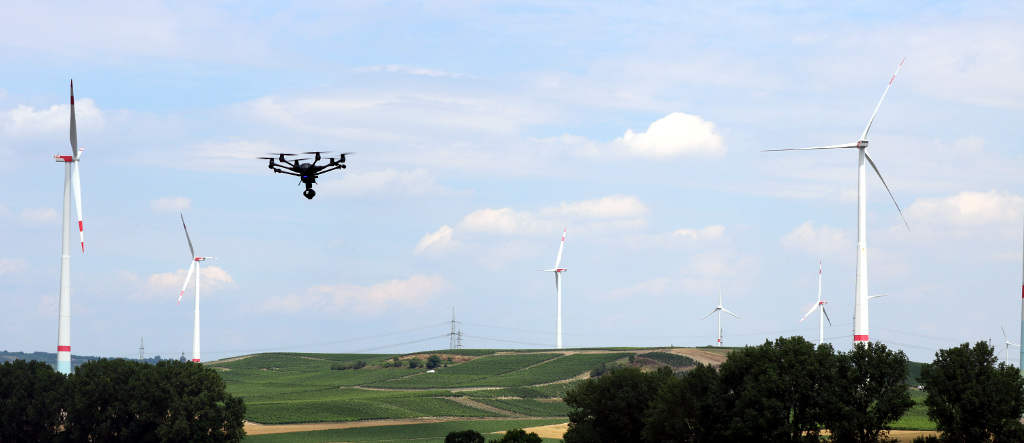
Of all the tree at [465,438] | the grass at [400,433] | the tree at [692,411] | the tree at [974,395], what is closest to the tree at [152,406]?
the grass at [400,433]

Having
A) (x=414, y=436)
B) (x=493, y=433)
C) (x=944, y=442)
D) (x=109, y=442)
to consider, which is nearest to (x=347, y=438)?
(x=414, y=436)

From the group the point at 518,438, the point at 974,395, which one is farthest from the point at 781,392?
the point at 518,438

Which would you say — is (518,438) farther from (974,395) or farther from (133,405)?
(133,405)

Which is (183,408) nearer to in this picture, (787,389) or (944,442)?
(787,389)

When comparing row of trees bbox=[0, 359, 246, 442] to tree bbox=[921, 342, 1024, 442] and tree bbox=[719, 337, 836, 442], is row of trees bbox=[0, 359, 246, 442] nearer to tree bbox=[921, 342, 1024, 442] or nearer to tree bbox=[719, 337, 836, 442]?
tree bbox=[719, 337, 836, 442]

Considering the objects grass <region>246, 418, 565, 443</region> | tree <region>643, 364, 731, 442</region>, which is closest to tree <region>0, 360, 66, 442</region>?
grass <region>246, 418, 565, 443</region>

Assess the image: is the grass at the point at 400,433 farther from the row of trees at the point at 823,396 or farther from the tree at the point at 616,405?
the row of trees at the point at 823,396
